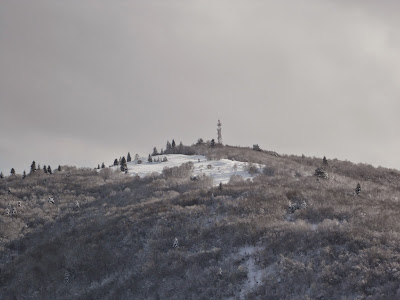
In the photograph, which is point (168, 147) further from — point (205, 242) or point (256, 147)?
point (205, 242)

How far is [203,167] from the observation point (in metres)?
61.8

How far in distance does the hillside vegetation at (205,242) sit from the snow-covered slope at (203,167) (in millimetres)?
3381

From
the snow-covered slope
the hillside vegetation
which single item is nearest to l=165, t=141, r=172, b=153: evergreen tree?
the snow-covered slope

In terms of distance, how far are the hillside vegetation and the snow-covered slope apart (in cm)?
338

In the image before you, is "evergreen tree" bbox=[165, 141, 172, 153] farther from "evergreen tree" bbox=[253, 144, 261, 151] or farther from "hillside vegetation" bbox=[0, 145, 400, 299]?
"hillside vegetation" bbox=[0, 145, 400, 299]

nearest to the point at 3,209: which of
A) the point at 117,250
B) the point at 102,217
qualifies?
the point at 102,217

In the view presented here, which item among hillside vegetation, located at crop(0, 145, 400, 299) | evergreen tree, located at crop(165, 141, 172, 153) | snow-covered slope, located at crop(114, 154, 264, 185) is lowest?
hillside vegetation, located at crop(0, 145, 400, 299)

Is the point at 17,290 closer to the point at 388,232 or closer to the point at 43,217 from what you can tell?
the point at 43,217

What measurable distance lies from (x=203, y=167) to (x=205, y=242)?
27.4 m

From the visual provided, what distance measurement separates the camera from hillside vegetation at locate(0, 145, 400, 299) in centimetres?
2819

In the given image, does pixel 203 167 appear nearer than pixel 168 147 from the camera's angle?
Yes

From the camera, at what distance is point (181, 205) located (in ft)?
141

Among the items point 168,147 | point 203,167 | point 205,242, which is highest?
point 168,147

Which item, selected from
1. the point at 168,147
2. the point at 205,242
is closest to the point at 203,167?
the point at 205,242
